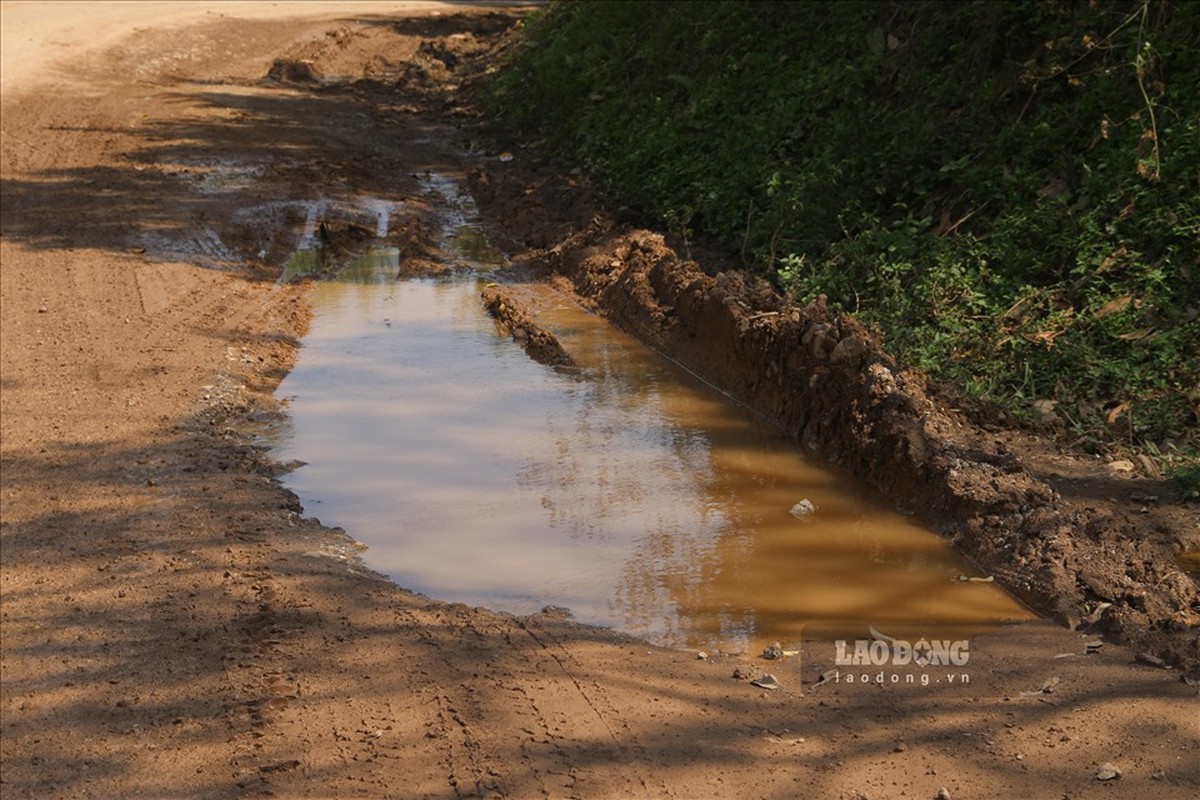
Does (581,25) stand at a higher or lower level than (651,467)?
higher

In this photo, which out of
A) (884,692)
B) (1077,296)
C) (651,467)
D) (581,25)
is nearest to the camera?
(884,692)

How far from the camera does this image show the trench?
6129mm

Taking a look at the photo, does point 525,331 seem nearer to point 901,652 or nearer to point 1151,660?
point 901,652

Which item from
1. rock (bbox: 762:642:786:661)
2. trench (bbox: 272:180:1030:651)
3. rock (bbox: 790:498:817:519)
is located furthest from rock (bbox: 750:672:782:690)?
rock (bbox: 790:498:817:519)

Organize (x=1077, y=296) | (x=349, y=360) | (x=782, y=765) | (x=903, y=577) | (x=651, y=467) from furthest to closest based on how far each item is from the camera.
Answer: (x=349, y=360) < (x=1077, y=296) < (x=651, y=467) < (x=903, y=577) < (x=782, y=765)

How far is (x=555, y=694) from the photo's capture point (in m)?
5.08

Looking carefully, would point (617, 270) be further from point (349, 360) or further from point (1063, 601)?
point (1063, 601)

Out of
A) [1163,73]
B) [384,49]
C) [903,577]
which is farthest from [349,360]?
[384,49]

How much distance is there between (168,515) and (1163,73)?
293 inches

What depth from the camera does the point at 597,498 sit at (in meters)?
7.38

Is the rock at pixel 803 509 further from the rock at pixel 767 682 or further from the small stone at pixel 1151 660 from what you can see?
the small stone at pixel 1151 660

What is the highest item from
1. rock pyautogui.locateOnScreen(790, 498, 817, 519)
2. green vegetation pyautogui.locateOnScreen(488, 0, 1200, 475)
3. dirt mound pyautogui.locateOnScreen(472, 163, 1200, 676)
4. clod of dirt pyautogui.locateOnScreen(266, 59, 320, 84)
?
clod of dirt pyautogui.locateOnScreen(266, 59, 320, 84)

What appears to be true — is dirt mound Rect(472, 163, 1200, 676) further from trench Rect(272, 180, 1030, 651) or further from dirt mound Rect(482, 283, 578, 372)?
dirt mound Rect(482, 283, 578, 372)

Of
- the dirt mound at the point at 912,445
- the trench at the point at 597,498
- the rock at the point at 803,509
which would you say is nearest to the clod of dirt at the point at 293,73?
the dirt mound at the point at 912,445
